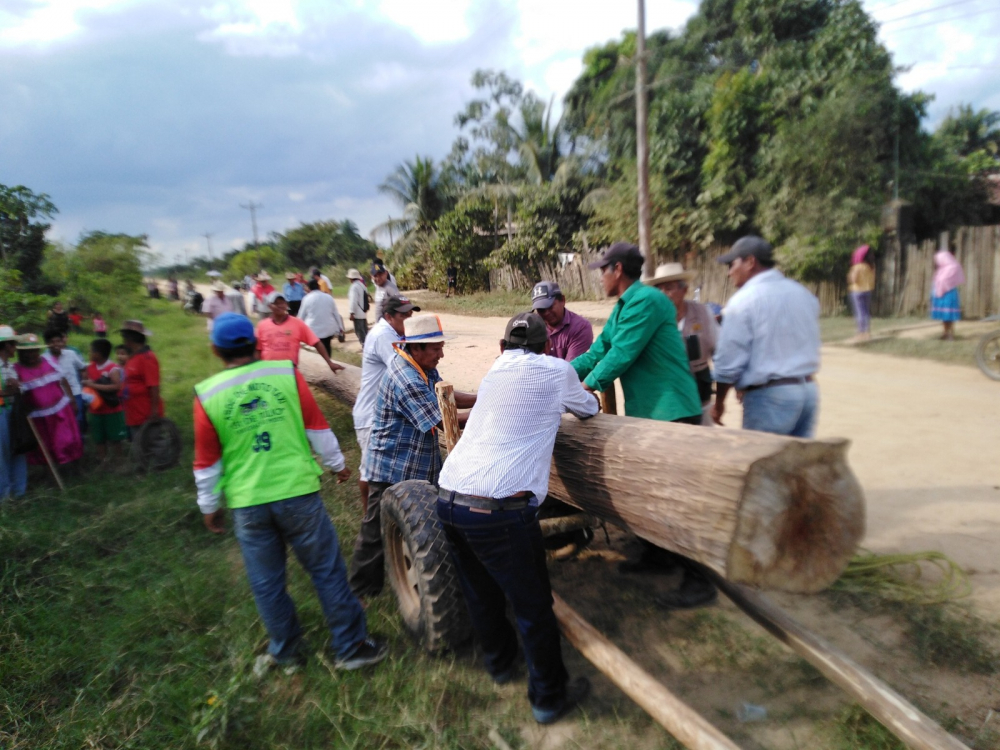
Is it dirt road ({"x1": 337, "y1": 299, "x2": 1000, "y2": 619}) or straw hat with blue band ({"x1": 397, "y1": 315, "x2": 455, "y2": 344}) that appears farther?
dirt road ({"x1": 337, "y1": 299, "x2": 1000, "y2": 619})

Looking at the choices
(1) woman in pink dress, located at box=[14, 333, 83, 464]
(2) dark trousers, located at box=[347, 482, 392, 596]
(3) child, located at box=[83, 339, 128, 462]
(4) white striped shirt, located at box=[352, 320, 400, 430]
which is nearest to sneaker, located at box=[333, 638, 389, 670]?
(2) dark trousers, located at box=[347, 482, 392, 596]

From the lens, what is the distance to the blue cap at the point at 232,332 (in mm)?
2906

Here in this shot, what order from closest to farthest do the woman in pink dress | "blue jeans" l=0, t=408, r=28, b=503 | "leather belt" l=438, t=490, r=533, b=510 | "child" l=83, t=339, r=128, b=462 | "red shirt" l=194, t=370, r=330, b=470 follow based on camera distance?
"leather belt" l=438, t=490, r=533, b=510 < "red shirt" l=194, t=370, r=330, b=470 < "blue jeans" l=0, t=408, r=28, b=503 < the woman in pink dress < "child" l=83, t=339, r=128, b=462

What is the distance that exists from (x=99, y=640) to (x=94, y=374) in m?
3.86

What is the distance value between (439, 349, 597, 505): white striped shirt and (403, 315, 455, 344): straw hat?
2.76 feet

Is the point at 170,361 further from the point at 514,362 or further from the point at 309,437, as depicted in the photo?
the point at 514,362

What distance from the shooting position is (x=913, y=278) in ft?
40.0

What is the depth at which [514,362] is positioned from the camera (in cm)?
263

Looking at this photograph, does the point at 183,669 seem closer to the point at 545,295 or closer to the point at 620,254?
the point at 545,295

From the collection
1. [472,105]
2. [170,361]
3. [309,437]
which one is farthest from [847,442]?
[472,105]

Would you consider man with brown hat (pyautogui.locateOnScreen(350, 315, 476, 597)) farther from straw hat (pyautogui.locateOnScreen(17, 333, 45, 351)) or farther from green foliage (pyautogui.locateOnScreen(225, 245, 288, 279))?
green foliage (pyautogui.locateOnScreen(225, 245, 288, 279))

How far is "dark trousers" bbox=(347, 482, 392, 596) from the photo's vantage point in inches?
144

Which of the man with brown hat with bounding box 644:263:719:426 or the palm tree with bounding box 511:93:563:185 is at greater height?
the palm tree with bounding box 511:93:563:185

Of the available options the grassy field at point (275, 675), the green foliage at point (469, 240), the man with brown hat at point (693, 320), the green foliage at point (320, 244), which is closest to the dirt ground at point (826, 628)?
the grassy field at point (275, 675)
